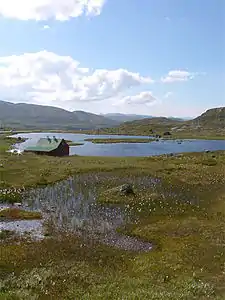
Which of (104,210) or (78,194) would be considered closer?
(104,210)

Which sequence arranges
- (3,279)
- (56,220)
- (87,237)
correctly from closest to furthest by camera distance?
1. (3,279)
2. (87,237)
3. (56,220)

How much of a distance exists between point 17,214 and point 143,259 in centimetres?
1758

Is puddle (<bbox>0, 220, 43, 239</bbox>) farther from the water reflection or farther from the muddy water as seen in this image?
the water reflection

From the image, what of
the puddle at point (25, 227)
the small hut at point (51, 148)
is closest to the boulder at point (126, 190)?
the puddle at point (25, 227)

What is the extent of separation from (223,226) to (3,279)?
22180mm

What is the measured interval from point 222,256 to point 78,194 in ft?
84.2

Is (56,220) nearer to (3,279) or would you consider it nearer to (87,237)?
(87,237)

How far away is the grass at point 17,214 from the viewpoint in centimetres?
3769

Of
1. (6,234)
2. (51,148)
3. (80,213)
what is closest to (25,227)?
(6,234)

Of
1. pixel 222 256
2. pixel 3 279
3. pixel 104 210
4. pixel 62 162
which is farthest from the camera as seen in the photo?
pixel 62 162

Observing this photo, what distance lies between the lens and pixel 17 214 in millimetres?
38656

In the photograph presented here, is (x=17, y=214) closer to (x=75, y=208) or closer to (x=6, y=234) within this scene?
(x=6, y=234)

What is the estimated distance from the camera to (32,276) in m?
23.1

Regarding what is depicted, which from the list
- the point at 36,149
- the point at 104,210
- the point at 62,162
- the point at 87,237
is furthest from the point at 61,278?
the point at 36,149
